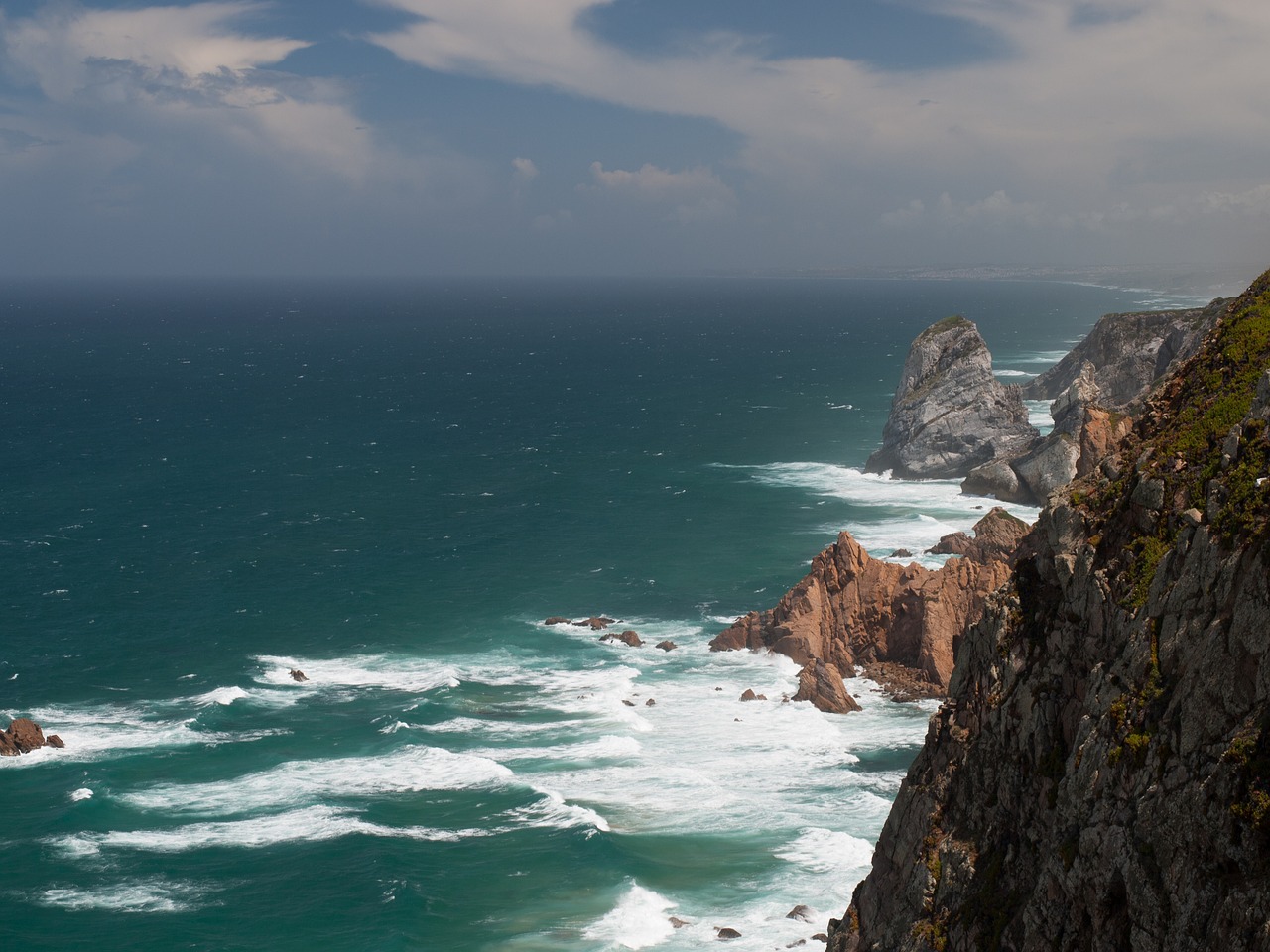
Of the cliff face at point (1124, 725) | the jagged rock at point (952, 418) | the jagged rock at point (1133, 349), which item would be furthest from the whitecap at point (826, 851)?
the jagged rock at point (952, 418)

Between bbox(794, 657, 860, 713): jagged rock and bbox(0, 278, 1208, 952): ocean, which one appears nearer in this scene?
bbox(0, 278, 1208, 952): ocean

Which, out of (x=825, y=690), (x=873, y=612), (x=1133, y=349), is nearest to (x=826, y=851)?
(x=825, y=690)

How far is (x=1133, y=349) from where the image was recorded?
12481 cm

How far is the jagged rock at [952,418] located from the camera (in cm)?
11594

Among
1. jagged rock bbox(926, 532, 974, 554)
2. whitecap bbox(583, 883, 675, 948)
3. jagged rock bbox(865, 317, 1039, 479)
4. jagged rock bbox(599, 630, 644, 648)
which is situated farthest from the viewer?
jagged rock bbox(865, 317, 1039, 479)

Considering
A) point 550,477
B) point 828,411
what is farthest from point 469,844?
point 828,411

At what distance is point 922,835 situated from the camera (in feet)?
91.8

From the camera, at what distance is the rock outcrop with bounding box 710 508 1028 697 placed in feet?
222

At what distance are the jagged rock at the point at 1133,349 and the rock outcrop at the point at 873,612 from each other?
4239cm

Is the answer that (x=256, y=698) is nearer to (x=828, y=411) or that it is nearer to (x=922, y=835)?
(x=922, y=835)

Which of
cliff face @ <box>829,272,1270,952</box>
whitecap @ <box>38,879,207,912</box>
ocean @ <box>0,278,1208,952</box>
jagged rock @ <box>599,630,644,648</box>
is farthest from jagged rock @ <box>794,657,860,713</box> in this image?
cliff face @ <box>829,272,1270,952</box>

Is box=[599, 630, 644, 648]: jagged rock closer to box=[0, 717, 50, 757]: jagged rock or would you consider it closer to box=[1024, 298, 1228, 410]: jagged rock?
box=[0, 717, 50, 757]: jagged rock

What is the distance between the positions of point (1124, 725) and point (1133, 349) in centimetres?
11155

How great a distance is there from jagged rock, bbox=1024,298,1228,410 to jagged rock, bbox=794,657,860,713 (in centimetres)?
5178
